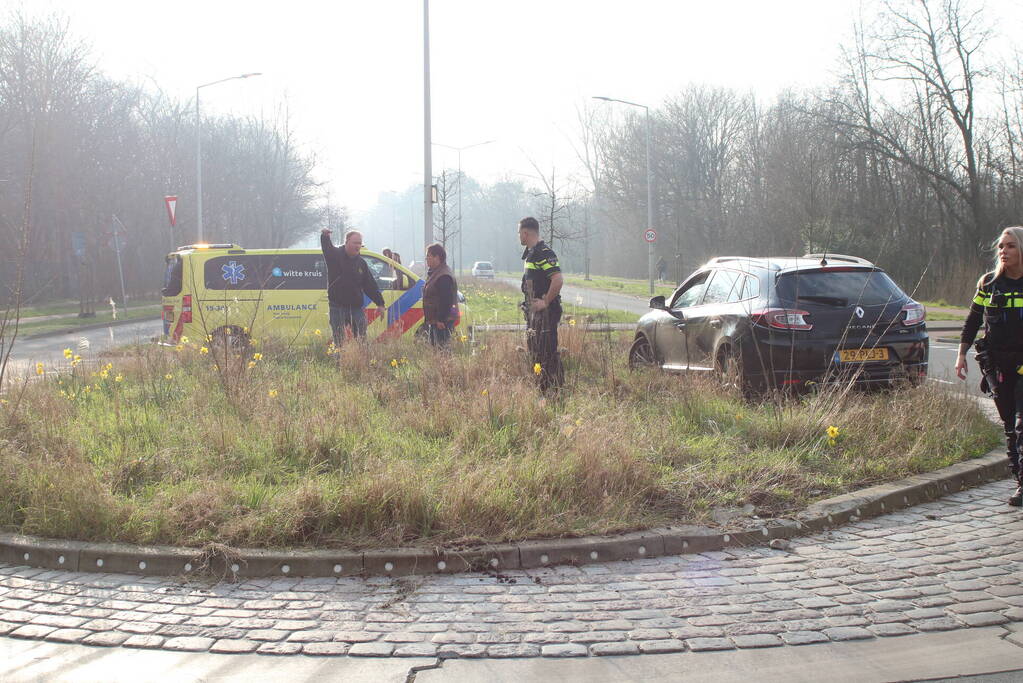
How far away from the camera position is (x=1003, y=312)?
17.3ft

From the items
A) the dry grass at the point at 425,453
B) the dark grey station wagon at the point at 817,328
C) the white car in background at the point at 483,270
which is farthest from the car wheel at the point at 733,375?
the white car in background at the point at 483,270

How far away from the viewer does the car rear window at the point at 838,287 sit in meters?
7.49

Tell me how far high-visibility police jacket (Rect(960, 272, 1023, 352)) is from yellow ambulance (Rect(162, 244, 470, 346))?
798cm

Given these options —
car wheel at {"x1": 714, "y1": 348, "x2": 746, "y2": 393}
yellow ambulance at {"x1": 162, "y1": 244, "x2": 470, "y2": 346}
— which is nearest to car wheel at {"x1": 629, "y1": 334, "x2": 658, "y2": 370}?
car wheel at {"x1": 714, "y1": 348, "x2": 746, "y2": 393}

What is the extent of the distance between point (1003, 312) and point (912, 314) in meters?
2.29

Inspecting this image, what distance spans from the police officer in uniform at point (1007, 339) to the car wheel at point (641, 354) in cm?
440

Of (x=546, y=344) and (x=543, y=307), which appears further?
(x=546, y=344)

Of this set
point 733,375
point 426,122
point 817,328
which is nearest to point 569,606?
point 733,375

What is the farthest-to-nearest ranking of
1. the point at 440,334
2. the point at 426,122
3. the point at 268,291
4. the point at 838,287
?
the point at 426,122 → the point at 268,291 → the point at 440,334 → the point at 838,287

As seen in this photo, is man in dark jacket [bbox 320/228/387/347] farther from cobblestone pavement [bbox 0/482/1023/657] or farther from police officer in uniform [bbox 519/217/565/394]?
cobblestone pavement [bbox 0/482/1023/657]

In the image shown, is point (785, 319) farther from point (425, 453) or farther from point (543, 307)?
point (425, 453)

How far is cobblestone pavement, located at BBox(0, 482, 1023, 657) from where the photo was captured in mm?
3461

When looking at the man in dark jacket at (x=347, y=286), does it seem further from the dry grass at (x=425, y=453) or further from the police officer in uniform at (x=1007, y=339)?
the police officer in uniform at (x=1007, y=339)

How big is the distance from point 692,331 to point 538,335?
1.78 m
